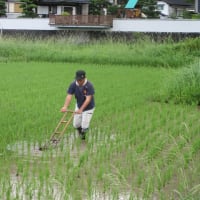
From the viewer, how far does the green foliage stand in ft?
36.9

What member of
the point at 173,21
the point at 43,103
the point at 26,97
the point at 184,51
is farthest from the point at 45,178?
the point at 173,21

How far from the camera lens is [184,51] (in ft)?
65.6

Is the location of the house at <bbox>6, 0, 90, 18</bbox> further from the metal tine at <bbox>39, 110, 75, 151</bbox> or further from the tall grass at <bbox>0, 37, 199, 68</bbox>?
the metal tine at <bbox>39, 110, 75, 151</bbox>

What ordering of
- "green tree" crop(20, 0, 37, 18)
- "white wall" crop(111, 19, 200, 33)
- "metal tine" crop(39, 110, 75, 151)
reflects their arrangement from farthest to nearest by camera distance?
"green tree" crop(20, 0, 37, 18)
"white wall" crop(111, 19, 200, 33)
"metal tine" crop(39, 110, 75, 151)

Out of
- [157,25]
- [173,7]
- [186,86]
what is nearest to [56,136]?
[186,86]

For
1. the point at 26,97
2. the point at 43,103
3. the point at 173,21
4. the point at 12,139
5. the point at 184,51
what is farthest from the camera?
the point at 173,21

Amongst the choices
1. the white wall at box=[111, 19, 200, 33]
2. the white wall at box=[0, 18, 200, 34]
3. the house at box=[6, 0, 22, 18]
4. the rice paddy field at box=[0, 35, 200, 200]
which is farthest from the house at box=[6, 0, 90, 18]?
the rice paddy field at box=[0, 35, 200, 200]

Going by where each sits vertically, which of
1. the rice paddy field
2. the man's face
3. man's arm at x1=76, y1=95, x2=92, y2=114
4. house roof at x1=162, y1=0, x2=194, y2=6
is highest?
house roof at x1=162, y1=0, x2=194, y2=6

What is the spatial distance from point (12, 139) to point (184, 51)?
45.6ft

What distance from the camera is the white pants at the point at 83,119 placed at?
283 inches

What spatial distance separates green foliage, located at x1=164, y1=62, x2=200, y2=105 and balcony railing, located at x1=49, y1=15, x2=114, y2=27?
21861mm

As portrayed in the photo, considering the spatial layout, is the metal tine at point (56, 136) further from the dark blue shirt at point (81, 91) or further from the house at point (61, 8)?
the house at point (61, 8)

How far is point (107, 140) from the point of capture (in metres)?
7.36

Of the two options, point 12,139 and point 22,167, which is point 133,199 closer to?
point 22,167
